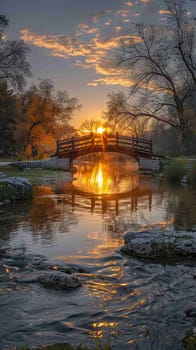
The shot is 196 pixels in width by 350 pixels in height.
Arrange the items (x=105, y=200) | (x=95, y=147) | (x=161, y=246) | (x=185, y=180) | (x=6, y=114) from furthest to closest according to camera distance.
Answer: (x=6, y=114) → (x=95, y=147) → (x=185, y=180) → (x=105, y=200) → (x=161, y=246)

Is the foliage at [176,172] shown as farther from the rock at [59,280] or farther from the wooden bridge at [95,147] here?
the rock at [59,280]

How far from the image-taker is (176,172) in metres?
23.6

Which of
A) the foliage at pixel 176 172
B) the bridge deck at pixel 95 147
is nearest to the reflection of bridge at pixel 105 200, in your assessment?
the foliage at pixel 176 172

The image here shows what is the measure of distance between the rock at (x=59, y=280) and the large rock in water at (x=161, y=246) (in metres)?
1.85

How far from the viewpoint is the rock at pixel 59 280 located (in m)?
5.60

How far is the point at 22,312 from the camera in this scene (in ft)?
15.8

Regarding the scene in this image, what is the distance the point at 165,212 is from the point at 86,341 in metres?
8.57

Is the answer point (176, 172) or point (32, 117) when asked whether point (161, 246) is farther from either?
point (32, 117)

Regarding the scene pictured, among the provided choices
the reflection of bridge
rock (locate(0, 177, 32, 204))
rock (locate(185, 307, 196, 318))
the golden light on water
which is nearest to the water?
rock (locate(185, 307, 196, 318))

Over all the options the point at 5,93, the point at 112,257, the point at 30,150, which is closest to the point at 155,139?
the point at 30,150

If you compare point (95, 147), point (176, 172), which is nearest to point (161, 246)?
point (176, 172)

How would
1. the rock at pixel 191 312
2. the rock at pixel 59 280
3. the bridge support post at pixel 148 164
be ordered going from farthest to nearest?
the bridge support post at pixel 148 164 → the rock at pixel 59 280 → the rock at pixel 191 312

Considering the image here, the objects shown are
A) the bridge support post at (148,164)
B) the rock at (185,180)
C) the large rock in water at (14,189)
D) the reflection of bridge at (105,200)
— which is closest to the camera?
the reflection of bridge at (105,200)

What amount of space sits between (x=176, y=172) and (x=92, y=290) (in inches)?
739
